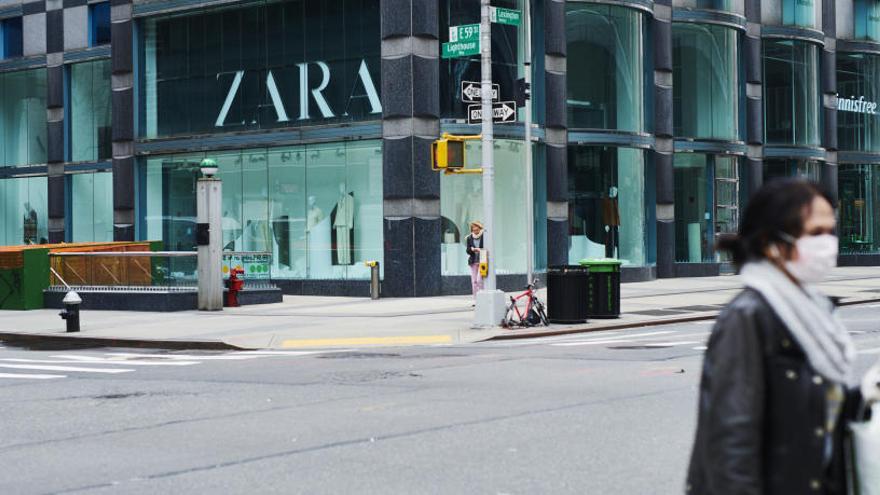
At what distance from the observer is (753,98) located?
44094mm

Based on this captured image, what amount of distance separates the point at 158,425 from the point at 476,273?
54.6 feet

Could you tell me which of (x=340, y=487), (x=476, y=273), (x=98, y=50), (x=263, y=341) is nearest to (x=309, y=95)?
(x=476, y=273)

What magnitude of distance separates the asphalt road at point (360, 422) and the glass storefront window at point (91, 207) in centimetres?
2435

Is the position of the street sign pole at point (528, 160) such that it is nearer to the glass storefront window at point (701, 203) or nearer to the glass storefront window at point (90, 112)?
the glass storefront window at point (701, 203)

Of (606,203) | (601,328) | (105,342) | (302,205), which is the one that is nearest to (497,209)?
(606,203)

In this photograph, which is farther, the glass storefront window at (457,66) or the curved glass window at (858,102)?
the curved glass window at (858,102)

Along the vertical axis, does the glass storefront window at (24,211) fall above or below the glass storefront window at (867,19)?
below

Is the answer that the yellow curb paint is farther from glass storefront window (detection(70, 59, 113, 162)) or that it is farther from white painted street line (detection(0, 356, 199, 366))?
glass storefront window (detection(70, 59, 113, 162))

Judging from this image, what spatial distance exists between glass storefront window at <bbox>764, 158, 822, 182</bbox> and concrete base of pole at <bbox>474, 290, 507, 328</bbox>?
87.0ft

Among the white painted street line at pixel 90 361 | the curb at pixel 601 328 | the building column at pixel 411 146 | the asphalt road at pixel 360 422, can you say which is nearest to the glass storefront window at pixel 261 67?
the building column at pixel 411 146

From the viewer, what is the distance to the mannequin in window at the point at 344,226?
108ft

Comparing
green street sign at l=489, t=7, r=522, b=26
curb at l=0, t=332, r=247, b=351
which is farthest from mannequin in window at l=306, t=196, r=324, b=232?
green street sign at l=489, t=7, r=522, b=26

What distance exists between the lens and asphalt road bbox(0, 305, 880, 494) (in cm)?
821

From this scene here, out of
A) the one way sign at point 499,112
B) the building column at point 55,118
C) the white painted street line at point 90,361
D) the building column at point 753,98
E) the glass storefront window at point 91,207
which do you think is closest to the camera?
the white painted street line at point 90,361
